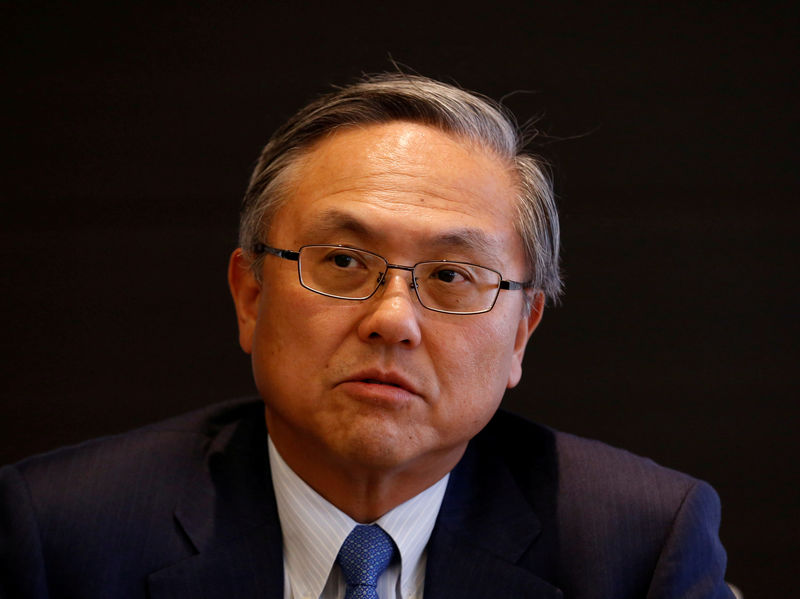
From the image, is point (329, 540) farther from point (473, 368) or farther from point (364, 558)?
point (473, 368)

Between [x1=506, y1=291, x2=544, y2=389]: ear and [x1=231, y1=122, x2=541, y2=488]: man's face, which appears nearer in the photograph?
[x1=231, y1=122, x2=541, y2=488]: man's face

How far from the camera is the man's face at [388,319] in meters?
1.70

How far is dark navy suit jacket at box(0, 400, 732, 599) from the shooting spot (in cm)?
179

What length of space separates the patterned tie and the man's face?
0.52 feet

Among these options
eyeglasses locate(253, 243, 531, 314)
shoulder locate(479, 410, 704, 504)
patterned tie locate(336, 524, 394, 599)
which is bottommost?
patterned tie locate(336, 524, 394, 599)

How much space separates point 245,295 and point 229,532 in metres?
0.49

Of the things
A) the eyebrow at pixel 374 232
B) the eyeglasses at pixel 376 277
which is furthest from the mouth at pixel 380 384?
the eyebrow at pixel 374 232

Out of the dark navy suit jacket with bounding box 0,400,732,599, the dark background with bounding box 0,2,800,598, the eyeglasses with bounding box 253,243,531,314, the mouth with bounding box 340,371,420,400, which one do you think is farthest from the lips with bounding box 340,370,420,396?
the dark background with bounding box 0,2,800,598

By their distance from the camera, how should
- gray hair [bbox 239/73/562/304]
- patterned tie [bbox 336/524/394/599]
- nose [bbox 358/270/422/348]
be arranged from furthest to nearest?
1. gray hair [bbox 239/73/562/304]
2. patterned tie [bbox 336/524/394/599]
3. nose [bbox 358/270/422/348]

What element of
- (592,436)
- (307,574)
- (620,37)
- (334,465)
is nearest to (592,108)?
(620,37)

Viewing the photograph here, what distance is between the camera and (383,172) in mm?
1806

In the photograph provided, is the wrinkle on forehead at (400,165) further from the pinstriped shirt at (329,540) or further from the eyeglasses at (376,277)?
the pinstriped shirt at (329,540)

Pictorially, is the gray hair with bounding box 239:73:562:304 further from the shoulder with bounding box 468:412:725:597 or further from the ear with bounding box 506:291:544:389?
the shoulder with bounding box 468:412:725:597

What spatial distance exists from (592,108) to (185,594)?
1.59 metres
